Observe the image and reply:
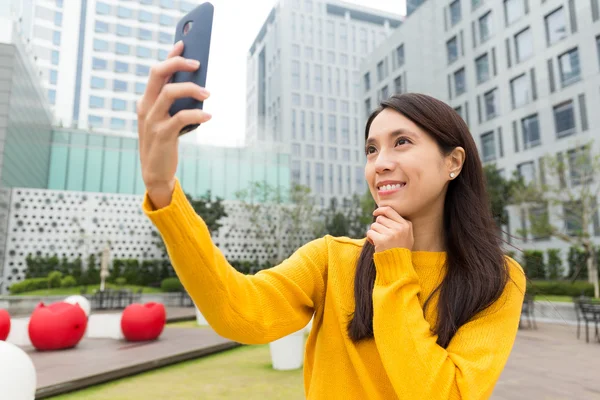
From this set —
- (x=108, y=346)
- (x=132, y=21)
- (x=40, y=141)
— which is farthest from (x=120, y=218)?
(x=132, y=21)

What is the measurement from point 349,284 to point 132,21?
50.7 metres

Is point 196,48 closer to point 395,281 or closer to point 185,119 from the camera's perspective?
point 185,119

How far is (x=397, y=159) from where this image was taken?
133 cm

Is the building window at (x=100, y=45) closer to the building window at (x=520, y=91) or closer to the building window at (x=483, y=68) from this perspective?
the building window at (x=483, y=68)

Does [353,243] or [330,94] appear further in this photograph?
[330,94]

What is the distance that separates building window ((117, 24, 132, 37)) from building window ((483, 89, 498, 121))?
36413 millimetres

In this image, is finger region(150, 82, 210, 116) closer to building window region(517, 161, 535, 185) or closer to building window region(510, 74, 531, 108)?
building window region(517, 161, 535, 185)

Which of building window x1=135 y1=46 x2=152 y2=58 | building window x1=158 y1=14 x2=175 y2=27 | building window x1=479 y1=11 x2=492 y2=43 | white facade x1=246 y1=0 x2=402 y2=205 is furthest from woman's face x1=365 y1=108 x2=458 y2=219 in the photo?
white facade x1=246 y1=0 x2=402 y2=205

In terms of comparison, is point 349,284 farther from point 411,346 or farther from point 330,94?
point 330,94

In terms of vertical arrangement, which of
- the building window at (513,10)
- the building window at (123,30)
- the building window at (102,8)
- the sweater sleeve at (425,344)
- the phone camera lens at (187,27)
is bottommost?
the sweater sleeve at (425,344)

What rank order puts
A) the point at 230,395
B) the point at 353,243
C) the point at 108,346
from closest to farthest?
1. the point at 353,243
2. the point at 230,395
3. the point at 108,346

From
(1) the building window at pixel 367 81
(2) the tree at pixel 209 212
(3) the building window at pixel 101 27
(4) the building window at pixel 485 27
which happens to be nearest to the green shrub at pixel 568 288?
(4) the building window at pixel 485 27

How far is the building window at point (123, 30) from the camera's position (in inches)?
1764

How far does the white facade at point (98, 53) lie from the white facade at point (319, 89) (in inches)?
629
